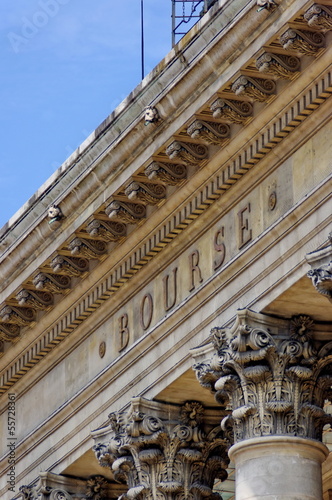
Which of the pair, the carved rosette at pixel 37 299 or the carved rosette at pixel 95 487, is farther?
the carved rosette at pixel 37 299

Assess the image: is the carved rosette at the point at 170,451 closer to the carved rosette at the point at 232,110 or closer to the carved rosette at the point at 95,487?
the carved rosette at the point at 95,487

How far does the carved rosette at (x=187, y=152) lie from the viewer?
38.6 m

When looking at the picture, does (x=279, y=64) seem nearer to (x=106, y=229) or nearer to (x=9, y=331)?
(x=106, y=229)

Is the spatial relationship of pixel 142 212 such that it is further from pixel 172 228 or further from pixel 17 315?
pixel 17 315

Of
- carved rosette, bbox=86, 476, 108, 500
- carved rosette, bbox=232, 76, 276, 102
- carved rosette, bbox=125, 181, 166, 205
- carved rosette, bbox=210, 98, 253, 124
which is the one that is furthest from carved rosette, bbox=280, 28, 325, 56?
carved rosette, bbox=86, 476, 108, 500

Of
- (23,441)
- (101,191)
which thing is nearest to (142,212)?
(101,191)

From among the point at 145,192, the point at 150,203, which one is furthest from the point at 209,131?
the point at 150,203

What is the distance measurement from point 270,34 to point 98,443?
1085 cm

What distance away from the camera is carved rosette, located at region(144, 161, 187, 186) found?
3938 cm

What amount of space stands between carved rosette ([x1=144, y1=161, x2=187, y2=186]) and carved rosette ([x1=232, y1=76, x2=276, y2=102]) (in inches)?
125

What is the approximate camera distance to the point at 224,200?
3856 cm

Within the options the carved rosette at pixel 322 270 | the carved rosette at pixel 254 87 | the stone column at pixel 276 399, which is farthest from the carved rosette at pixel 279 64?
the stone column at pixel 276 399

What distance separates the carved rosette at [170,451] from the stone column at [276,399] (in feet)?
9.86

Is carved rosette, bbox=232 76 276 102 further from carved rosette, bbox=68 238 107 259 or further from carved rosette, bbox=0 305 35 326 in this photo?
carved rosette, bbox=0 305 35 326
